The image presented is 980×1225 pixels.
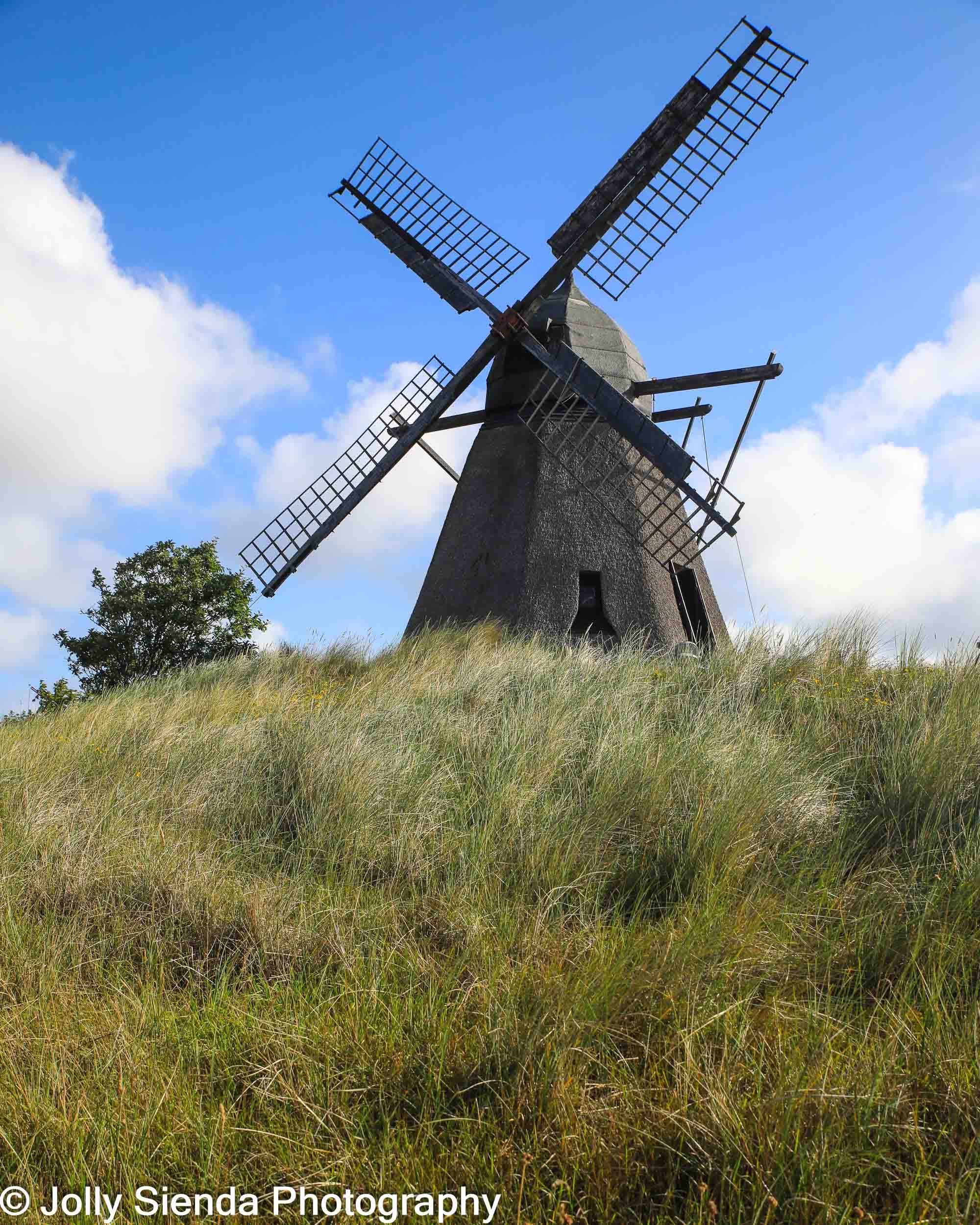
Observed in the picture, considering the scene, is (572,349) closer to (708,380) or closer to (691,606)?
(708,380)

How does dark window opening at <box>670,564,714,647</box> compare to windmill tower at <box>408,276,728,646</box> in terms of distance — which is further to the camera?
dark window opening at <box>670,564,714,647</box>

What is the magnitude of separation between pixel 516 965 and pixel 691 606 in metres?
10.3

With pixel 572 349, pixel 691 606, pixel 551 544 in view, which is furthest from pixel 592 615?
pixel 572 349

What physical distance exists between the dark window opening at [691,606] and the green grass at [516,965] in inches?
255

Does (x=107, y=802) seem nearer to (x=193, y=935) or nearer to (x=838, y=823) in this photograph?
(x=193, y=935)

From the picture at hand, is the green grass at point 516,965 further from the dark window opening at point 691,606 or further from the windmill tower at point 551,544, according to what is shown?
the dark window opening at point 691,606

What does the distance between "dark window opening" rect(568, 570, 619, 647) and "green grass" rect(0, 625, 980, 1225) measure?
579cm

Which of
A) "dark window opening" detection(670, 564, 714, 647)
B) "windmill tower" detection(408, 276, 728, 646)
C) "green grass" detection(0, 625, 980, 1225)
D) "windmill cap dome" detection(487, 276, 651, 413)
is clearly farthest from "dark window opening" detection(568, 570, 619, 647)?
"green grass" detection(0, 625, 980, 1225)

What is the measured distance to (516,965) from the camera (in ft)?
9.09

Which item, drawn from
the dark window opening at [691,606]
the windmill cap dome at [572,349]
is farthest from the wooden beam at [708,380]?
the dark window opening at [691,606]

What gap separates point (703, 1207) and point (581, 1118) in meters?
0.35

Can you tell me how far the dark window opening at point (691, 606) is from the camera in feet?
39.6

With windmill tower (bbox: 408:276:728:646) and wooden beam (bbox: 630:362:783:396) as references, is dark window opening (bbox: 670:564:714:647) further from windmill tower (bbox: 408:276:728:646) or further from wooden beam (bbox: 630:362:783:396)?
wooden beam (bbox: 630:362:783:396)

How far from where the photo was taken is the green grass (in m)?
2.08
